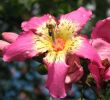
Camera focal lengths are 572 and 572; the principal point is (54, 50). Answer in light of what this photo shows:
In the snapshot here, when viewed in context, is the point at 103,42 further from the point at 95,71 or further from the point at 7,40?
the point at 7,40

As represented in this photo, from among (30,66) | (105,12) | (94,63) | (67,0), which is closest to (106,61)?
(94,63)

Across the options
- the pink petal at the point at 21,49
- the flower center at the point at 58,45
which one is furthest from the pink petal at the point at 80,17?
the pink petal at the point at 21,49

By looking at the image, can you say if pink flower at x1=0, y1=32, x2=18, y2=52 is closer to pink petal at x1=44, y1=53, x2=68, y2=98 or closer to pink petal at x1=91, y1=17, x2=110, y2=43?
pink petal at x1=44, y1=53, x2=68, y2=98

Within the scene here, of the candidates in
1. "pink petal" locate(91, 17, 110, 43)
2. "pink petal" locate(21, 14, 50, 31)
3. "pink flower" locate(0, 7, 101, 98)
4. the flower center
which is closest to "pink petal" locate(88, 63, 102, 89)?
"pink flower" locate(0, 7, 101, 98)

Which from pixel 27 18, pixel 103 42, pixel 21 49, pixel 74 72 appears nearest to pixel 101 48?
pixel 103 42

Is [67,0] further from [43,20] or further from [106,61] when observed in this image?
[106,61]
